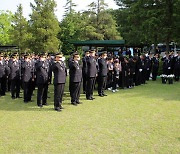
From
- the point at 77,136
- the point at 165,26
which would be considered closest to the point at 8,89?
the point at 77,136

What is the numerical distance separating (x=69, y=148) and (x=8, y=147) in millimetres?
1138

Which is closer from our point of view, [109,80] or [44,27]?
[109,80]

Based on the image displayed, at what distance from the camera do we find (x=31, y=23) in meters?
37.7

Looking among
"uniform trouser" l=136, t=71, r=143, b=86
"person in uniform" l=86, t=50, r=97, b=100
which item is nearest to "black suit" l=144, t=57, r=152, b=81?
"uniform trouser" l=136, t=71, r=143, b=86

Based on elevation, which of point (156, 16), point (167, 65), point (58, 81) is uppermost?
point (156, 16)

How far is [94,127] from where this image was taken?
629 centimetres

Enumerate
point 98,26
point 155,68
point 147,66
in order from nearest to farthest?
point 147,66 < point 155,68 < point 98,26

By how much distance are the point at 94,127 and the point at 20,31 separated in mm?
36413

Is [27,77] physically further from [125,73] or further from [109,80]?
[125,73]

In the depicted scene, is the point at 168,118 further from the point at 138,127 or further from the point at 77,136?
the point at 77,136

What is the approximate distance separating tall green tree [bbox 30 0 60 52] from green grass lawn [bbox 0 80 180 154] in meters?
26.8

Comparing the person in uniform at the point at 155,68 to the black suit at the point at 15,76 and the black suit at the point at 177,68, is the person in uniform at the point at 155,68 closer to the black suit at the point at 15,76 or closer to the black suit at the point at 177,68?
the black suit at the point at 177,68

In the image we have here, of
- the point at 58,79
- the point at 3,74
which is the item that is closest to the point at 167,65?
the point at 58,79

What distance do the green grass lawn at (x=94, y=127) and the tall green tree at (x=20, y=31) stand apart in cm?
2966
